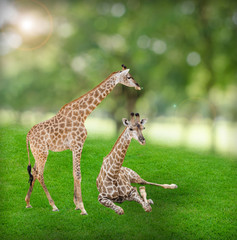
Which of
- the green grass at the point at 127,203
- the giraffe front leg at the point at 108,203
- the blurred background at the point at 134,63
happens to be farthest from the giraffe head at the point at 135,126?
the blurred background at the point at 134,63

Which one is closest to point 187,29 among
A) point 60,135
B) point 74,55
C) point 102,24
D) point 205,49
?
point 205,49

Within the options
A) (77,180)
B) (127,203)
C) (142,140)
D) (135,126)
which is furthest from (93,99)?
(127,203)

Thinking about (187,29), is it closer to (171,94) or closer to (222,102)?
(171,94)

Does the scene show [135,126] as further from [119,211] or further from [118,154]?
[119,211]

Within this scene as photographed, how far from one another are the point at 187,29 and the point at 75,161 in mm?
3070

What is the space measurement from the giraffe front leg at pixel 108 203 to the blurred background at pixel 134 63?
137 centimetres

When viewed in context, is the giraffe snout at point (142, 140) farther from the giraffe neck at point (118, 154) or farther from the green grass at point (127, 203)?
the green grass at point (127, 203)

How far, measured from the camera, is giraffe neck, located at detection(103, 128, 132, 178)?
2.51 metres

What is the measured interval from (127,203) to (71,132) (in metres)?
0.85

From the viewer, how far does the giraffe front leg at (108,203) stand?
8.27 ft

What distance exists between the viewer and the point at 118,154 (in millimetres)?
2547

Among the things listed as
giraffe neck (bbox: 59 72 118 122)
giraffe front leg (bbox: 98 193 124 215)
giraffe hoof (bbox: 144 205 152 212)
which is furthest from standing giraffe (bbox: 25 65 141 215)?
giraffe hoof (bbox: 144 205 152 212)

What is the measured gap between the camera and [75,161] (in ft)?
8.41

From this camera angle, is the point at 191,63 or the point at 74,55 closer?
the point at 74,55
